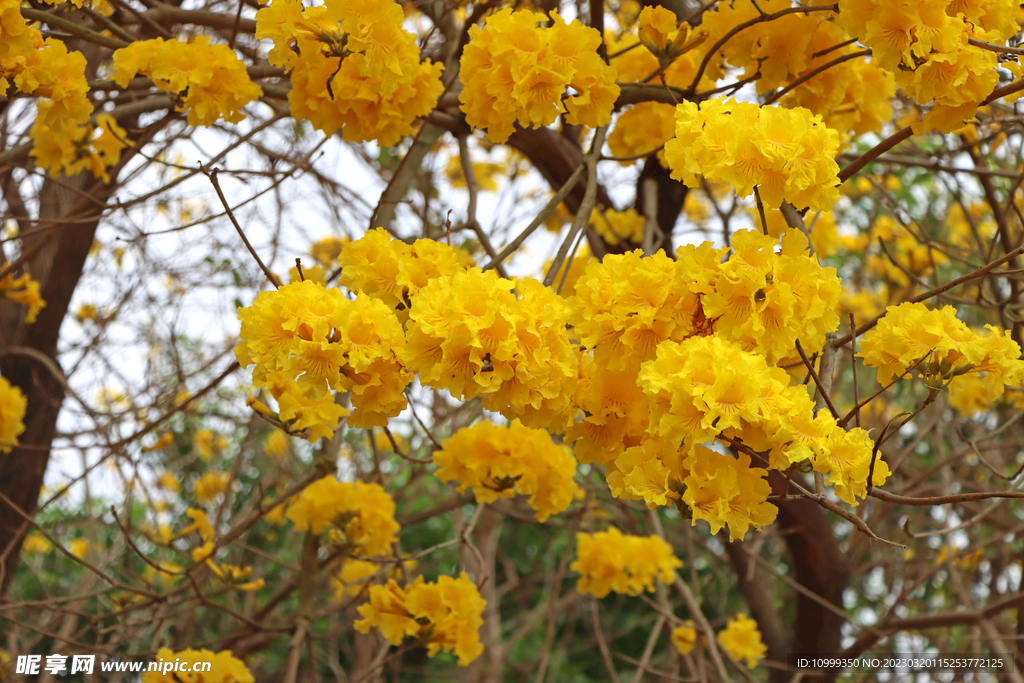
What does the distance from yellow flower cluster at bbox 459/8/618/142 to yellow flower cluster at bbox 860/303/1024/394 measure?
0.69 meters

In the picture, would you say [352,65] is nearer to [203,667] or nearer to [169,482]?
[203,667]

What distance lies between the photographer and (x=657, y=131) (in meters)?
2.06

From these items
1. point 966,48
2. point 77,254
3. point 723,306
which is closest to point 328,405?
point 723,306

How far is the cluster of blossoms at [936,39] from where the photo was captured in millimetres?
1232

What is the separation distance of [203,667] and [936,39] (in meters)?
1.94

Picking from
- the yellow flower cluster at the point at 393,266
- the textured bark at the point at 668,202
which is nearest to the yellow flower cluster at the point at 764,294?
the yellow flower cluster at the point at 393,266

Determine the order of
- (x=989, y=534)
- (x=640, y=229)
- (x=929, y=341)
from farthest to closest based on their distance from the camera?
(x=989, y=534)
(x=640, y=229)
(x=929, y=341)

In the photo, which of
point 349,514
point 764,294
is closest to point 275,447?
point 349,514

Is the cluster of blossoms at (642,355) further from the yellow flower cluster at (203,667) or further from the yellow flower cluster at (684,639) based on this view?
the yellow flower cluster at (684,639)

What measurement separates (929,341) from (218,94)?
1570mm

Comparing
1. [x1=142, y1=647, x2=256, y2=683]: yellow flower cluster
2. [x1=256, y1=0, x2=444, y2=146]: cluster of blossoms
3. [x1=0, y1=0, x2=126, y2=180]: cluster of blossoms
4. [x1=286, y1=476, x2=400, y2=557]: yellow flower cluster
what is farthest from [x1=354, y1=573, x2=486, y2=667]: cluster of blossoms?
[x1=0, y1=0, x2=126, y2=180]: cluster of blossoms

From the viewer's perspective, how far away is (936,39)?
48.6 inches

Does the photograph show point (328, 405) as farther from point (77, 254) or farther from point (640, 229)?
point (77, 254)

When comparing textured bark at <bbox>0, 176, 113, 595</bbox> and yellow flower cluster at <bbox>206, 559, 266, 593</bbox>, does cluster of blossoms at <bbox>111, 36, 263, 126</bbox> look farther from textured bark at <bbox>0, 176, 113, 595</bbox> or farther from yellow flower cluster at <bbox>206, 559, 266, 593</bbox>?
textured bark at <bbox>0, 176, 113, 595</bbox>
